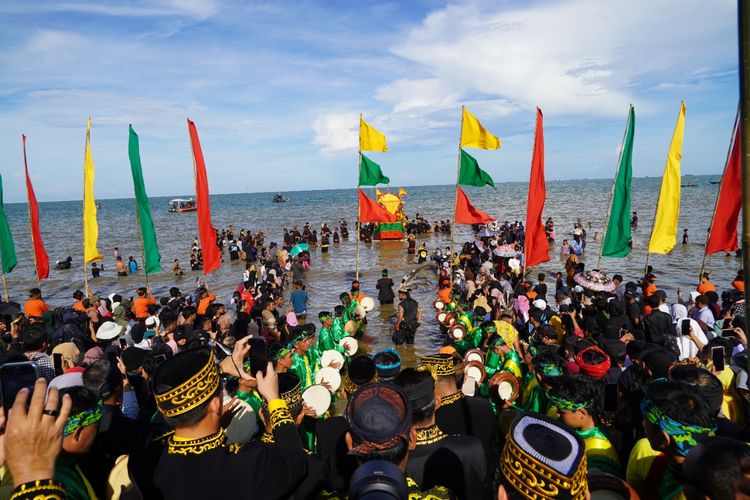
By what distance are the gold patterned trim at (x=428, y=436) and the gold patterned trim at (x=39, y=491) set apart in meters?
1.80

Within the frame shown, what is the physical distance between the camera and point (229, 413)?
2.97 m

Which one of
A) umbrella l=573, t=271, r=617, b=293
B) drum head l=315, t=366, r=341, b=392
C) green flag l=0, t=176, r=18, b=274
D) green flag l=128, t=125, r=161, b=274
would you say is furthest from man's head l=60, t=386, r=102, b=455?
green flag l=0, t=176, r=18, b=274

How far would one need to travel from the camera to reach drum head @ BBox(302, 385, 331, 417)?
4.39 meters

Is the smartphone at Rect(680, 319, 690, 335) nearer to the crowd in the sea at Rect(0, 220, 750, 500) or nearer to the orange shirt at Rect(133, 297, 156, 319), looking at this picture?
the crowd in the sea at Rect(0, 220, 750, 500)

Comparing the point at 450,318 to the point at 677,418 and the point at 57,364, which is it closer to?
the point at 57,364

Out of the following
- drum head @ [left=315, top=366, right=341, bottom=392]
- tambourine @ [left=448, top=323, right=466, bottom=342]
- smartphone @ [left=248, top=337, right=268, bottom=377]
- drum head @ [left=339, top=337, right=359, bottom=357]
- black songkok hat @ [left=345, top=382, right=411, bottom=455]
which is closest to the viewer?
black songkok hat @ [left=345, top=382, right=411, bottom=455]

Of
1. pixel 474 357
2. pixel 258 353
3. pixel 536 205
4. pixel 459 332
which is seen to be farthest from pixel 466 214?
pixel 258 353

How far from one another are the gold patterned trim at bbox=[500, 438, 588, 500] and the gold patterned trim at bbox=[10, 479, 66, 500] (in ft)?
5.92

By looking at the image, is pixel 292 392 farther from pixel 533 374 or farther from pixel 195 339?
pixel 195 339

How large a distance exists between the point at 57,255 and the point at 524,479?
39.7 metres

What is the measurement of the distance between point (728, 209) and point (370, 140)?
9041 mm

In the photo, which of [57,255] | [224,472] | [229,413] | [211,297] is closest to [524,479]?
[224,472]

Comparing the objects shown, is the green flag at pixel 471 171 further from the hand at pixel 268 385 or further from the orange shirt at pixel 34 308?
the orange shirt at pixel 34 308

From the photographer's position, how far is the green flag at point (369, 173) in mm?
13961
